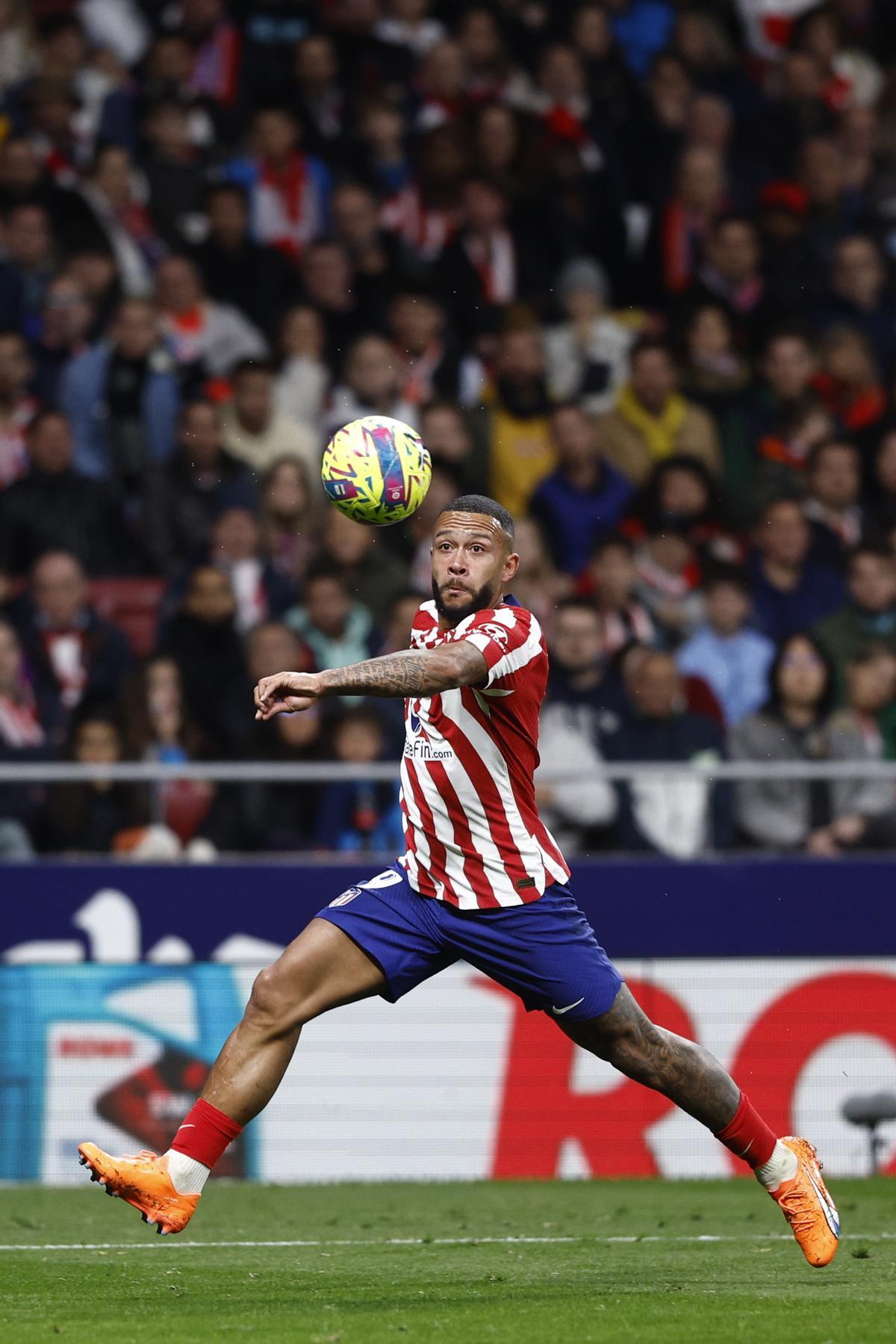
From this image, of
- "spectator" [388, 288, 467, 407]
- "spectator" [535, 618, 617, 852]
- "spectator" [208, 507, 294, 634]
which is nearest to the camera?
"spectator" [535, 618, 617, 852]

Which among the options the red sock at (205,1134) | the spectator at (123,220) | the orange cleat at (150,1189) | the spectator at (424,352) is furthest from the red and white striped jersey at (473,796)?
the spectator at (123,220)

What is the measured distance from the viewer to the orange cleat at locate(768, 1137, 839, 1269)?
24.4 ft

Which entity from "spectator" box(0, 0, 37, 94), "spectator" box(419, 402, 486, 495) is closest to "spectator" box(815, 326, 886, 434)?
"spectator" box(419, 402, 486, 495)

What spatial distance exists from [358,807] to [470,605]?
4755 millimetres

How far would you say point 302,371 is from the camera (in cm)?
1487

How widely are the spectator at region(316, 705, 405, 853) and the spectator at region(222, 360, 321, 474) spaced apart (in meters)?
2.49

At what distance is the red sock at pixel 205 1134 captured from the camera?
704 centimetres

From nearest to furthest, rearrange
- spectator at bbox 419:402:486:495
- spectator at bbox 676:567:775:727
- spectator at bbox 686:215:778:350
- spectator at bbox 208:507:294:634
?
spectator at bbox 208:507:294:634 < spectator at bbox 676:567:775:727 < spectator at bbox 419:402:486:495 < spectator at bbox 686:215:778:350

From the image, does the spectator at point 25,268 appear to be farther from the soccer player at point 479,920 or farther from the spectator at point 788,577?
the soccer player at point 479,920

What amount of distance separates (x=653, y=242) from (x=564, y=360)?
160cm

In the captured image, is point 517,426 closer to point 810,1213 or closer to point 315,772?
point 315,772

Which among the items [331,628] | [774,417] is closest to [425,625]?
[331,628]

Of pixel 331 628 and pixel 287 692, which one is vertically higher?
pixel 287 692

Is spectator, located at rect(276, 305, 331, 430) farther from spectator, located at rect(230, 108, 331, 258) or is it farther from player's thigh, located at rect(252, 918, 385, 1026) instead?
player's thigh, located at rect(252, 918, 385, 1026)
